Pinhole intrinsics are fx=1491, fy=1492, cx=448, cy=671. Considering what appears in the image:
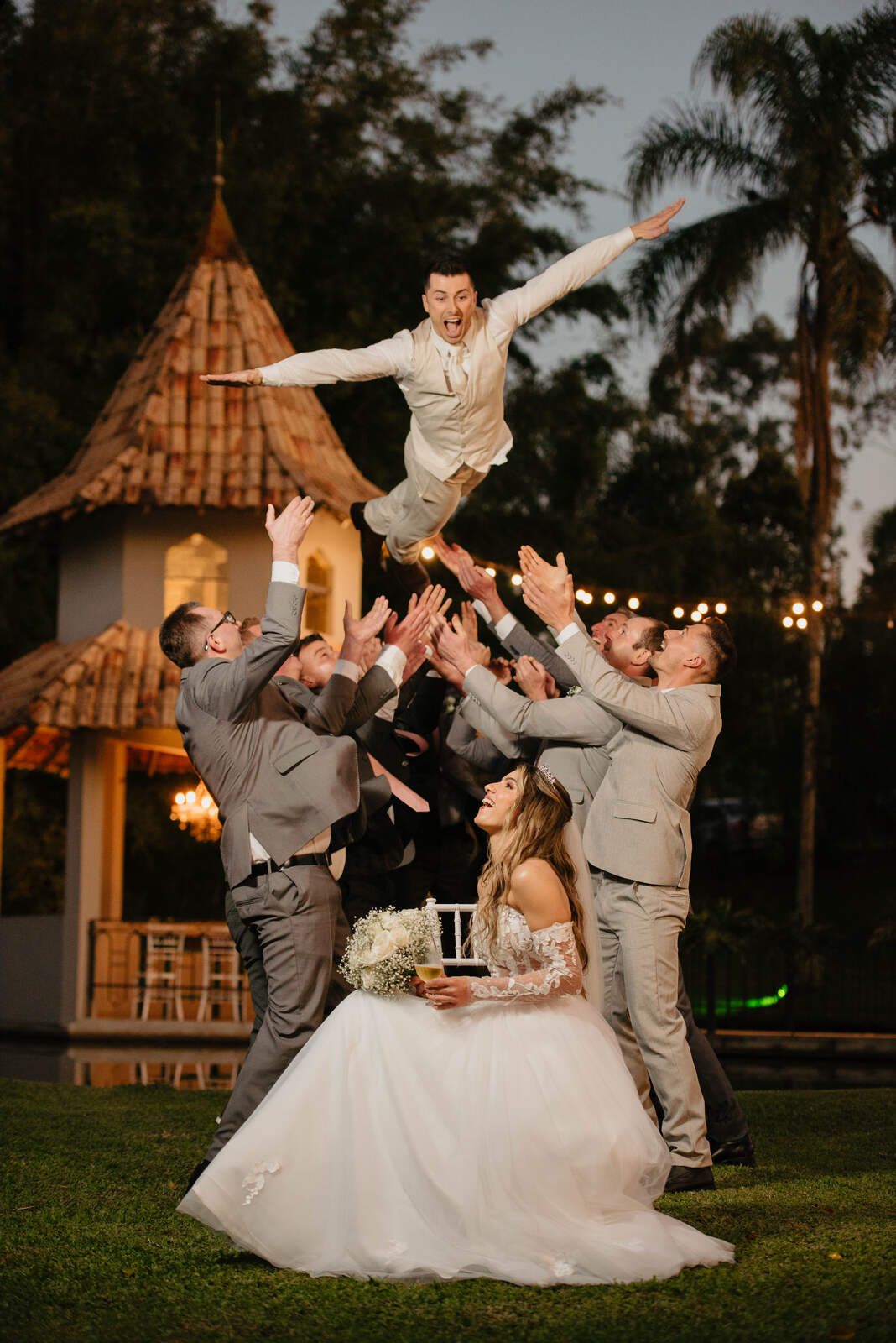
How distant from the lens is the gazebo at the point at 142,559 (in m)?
16.1

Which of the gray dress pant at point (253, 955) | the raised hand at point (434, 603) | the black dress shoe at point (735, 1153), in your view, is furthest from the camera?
the black dress shoe at point (735, 1153)

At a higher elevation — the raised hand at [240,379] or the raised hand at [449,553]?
the raised hand at [240,379]

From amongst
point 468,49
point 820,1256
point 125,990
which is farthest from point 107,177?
point 820,1256

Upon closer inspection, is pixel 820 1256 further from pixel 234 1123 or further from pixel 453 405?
pixel 453 405

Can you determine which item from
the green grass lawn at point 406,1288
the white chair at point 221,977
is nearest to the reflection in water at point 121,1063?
the white chair at point 221,977

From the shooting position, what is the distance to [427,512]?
650 centimetres

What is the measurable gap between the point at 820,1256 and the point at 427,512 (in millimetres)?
3380

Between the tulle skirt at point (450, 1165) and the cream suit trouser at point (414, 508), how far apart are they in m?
2.57

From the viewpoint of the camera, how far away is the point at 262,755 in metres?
5.45

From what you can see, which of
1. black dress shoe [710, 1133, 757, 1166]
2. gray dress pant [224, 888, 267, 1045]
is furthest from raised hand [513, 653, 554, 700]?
black dress shoe [710, 1133, 757, 1166]

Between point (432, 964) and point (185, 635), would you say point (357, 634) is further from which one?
point (432, 964)

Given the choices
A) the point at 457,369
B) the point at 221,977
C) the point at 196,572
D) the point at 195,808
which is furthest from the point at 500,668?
the point at 196,572

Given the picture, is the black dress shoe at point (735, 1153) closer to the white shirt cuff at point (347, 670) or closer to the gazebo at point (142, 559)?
the white shirt cuff at point (347, 670)

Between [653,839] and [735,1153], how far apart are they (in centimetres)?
159
